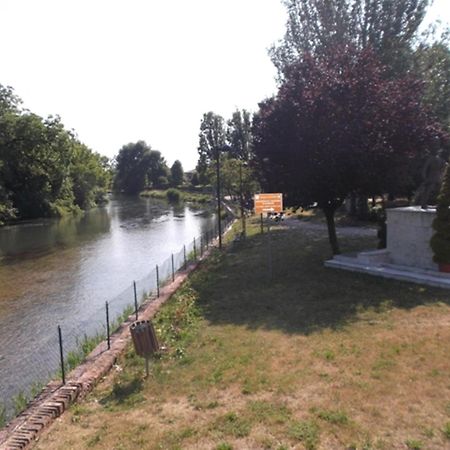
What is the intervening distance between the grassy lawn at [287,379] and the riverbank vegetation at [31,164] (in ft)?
138

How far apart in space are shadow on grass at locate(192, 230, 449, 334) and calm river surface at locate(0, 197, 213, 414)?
144 inches

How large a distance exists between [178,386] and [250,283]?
26.1ft

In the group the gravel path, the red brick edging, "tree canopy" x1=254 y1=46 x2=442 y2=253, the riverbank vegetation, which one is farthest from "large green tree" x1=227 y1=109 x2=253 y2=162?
the red brick edging

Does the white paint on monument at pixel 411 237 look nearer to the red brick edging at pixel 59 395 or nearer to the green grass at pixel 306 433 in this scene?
the red brick edging at pixel 59 395

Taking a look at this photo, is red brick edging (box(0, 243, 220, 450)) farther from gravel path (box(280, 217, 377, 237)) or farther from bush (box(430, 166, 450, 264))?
gravel path (box(280, 217, 377, 237))

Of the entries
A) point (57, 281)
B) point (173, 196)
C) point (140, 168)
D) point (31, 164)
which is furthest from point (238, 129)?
point (57, 281)

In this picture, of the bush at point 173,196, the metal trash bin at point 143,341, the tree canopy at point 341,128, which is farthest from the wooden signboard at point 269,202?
the bush at point 173,196

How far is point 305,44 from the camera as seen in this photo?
28.5m

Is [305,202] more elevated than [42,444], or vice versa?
[305,202]

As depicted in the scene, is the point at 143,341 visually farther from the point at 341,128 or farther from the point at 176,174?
the point at 176,174

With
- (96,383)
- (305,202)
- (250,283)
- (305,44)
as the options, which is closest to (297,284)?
(250,283)

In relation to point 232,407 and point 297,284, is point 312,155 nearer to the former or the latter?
point 297,284

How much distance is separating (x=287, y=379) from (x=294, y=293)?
626 centimetres

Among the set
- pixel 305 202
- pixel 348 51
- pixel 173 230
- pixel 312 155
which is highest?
pixel 348 51
